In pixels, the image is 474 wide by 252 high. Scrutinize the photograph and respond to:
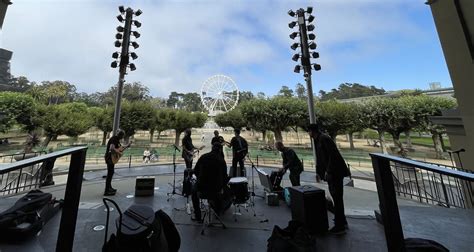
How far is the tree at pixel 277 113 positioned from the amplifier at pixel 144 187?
16.9 m

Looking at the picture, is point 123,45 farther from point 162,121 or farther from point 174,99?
point 174,99

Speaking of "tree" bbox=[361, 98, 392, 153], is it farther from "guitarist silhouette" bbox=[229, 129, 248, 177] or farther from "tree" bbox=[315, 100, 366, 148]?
"guitarist silhouette" bbox=[229, 129, 248, 177]

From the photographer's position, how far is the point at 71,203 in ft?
5.84

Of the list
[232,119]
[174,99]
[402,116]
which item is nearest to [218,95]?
[232,119]

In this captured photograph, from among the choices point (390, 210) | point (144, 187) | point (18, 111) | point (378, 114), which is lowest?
point (144, 187)

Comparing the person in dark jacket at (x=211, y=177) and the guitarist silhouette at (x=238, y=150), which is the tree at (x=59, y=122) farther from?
the person in dark jacket at (x=211, y=177)

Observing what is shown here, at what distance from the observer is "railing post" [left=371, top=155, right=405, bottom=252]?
172 cm

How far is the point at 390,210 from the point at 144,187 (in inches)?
218

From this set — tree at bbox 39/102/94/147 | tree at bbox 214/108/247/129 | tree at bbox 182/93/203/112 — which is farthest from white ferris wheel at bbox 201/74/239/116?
tree at bbox 182/93/203/112

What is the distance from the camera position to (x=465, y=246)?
10.3 feet

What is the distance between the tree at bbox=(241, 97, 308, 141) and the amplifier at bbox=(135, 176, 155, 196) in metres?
16.9

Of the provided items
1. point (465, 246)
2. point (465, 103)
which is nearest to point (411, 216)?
point (465, 246)

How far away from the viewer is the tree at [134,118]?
2198 centimetres

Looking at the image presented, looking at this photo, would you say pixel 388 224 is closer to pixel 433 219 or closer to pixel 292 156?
pixel 292 156
